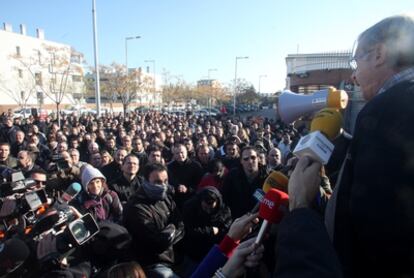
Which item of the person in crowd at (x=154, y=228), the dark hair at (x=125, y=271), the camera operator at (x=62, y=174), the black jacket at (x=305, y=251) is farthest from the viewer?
the camera operator at (x=62, y=174)

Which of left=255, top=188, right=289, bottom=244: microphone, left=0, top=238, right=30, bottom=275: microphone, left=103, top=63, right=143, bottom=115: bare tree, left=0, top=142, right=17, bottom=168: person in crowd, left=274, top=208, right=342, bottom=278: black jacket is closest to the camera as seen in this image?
left=274, top=208, right=342, bottom=278: black jacket

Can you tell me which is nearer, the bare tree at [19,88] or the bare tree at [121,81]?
the bare tree at [121,81]

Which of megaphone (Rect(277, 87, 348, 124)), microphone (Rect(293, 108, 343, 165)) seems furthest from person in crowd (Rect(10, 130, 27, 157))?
microphone (Rect(293, 108, 343, 165))

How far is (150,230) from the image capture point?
141 inches

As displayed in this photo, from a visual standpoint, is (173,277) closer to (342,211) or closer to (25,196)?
(25,196)

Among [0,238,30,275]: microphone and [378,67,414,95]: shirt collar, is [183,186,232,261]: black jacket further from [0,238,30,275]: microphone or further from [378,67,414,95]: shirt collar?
[378,67,414,95]: shirt collar

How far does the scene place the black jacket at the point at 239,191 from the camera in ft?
15.9

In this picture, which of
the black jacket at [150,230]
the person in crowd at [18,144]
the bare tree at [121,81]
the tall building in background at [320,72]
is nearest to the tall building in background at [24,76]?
the bare tree at [121,81]

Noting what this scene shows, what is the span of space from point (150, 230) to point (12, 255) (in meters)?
1.69

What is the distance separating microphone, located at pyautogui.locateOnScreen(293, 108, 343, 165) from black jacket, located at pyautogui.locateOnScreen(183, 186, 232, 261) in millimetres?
2970

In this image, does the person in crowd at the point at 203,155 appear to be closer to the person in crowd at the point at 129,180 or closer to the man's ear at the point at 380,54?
the person in crowd at the point at 129,180

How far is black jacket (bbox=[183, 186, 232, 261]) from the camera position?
13.1 ft

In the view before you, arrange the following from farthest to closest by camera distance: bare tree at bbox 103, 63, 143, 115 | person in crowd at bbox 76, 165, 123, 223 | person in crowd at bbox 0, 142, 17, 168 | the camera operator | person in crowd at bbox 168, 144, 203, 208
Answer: bare tree at bbox 103, 63, 143, 115 → person in crowd at bbox 0, 142, 17, 168 → person in crowd at bbox 168, 144, 203, 208 → the camera operator → person in crowd at bbox 76, 165, 123, 223

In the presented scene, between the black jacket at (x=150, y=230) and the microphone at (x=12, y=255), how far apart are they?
1.56 m
